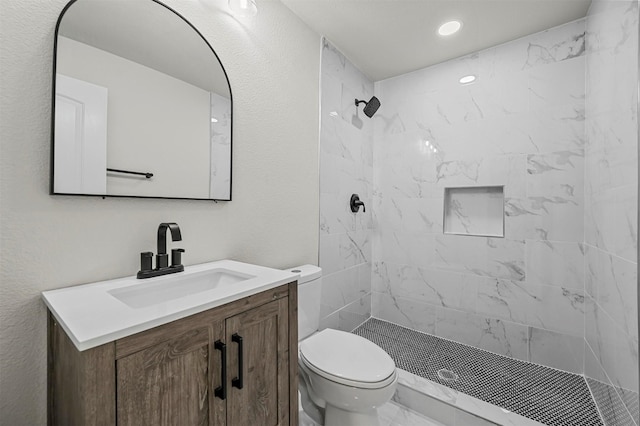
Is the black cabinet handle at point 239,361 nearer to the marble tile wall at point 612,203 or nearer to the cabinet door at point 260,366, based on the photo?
the cabinet door at point 260,366

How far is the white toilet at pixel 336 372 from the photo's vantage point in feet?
4.05

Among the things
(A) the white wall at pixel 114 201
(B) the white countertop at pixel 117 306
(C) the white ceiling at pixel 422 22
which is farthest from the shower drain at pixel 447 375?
(C) the white ceiling at pixel 422 22

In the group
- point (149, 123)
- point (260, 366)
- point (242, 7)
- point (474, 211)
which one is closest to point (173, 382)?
point (260, 366)

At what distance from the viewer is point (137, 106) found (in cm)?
113

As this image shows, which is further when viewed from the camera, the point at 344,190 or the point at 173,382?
the point at 344,190

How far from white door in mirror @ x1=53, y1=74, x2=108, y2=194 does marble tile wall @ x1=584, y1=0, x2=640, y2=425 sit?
200 cm

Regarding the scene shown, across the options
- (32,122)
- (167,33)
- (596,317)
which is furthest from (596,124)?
(32,122)

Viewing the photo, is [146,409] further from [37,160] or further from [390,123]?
[390,123]

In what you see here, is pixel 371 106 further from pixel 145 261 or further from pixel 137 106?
pixel 145 261

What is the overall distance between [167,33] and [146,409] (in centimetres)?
136

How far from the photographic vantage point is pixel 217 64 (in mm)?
1383

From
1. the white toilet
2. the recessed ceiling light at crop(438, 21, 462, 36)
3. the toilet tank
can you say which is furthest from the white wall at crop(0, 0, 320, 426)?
the recessed ceiling light at crop(438, 21, 462, 36)

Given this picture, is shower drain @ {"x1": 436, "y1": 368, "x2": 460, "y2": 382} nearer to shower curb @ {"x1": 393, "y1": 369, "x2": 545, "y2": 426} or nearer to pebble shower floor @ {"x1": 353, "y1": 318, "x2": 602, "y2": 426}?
pebble shower floor @ {"x1": 353, "y1": 318, "x2": 602, "y2": 426}

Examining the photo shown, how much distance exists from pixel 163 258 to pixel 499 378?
205 centimetres
